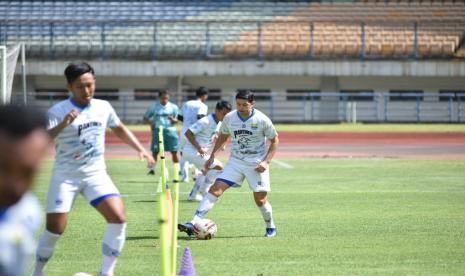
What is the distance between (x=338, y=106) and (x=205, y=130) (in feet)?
111

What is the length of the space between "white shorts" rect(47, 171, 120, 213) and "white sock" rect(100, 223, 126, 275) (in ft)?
0.98

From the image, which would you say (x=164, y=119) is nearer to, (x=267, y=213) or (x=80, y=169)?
(x=267, y=213)

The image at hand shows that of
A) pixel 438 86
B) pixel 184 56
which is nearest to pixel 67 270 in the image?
pixel 184 56

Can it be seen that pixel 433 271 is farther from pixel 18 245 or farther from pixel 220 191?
pixel 18 245

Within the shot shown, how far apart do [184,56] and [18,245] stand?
150 feet

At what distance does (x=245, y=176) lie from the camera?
13.7 m

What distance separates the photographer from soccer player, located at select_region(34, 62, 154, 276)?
9086 mm

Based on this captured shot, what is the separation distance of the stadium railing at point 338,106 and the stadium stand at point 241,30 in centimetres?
228

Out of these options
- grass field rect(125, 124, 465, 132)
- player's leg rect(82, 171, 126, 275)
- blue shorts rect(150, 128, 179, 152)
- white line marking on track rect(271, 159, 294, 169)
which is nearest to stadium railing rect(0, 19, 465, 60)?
grass field rect(125, 124, 465, 132)

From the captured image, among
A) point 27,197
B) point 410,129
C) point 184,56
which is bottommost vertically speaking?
point 410,129

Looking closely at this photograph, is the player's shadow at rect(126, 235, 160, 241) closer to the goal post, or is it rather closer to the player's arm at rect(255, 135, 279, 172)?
the player's arm at rect(255, 135, 279, 172)

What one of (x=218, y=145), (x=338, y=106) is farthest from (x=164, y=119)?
(x=338, y=106)

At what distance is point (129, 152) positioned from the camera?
34.0 meters

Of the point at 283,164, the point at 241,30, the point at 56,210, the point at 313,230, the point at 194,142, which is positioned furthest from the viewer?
the point at 241,30
